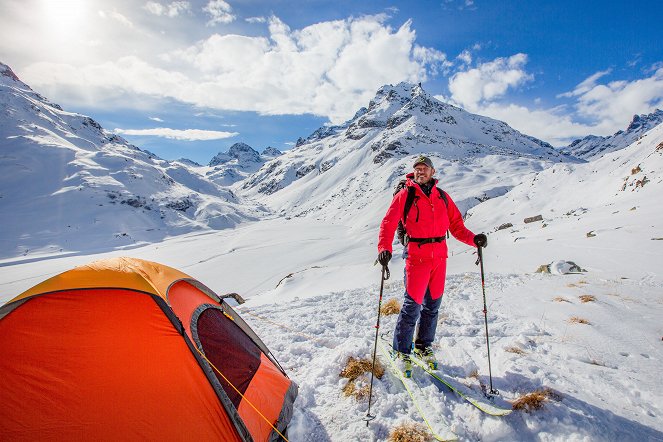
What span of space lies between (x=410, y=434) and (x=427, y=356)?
4.97ft

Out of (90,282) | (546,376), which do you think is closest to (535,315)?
(546,376)

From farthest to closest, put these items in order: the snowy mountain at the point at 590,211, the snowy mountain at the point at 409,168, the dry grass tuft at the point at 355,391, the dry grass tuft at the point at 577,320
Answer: the snowy mountain at the point at 409,168 < the snowy mountain at the point at 590,211 < the dry grass tuft at the point at 577,320 < the dry grass tuft at the point at 355,391

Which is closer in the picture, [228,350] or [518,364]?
[228,350]

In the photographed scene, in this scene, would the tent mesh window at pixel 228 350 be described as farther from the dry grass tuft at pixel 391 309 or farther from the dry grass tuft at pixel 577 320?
the dry grass tuft at pixel 577 320

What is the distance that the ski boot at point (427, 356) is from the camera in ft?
15.9

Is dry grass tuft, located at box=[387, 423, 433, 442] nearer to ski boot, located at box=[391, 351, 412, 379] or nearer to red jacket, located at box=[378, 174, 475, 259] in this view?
ski boot, located at box=[391, 351, 412, 379]

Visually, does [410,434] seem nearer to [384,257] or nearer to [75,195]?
[384,257]

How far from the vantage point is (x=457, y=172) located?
103 m

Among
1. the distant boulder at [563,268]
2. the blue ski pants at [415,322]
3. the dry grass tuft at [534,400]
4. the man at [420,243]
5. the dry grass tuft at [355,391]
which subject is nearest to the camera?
the dry grass tuft at [534,400]

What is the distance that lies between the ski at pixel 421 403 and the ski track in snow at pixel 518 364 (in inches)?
4.4

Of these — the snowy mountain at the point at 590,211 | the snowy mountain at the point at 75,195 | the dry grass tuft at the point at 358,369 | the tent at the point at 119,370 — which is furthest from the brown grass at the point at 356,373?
the snowy mountain at the point at 75,195

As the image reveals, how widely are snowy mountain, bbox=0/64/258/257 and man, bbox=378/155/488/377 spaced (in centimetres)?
A: 10774

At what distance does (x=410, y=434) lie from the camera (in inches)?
144

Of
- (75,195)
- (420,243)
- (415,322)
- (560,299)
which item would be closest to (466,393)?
A: (415,322)
